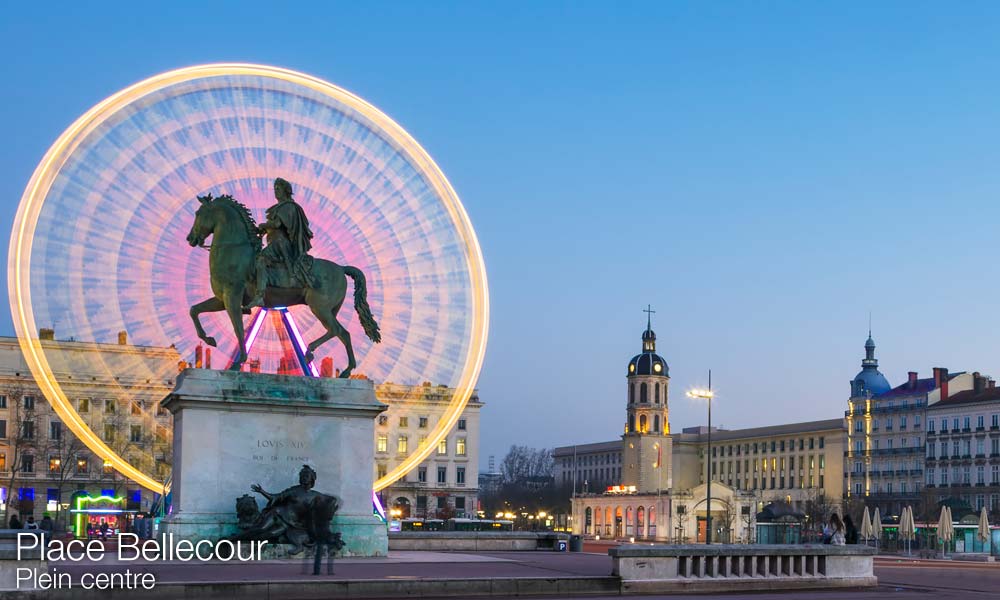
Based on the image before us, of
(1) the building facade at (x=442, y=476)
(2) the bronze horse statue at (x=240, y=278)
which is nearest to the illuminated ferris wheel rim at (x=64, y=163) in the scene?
(2) the bronze horse statue at (x=240, y=278)

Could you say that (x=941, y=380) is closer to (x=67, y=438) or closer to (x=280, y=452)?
(x=67, y=438)

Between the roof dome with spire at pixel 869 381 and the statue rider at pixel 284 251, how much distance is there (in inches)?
6293

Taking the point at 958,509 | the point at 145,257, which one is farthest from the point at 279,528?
the point at 958,509

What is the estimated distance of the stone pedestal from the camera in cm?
3391

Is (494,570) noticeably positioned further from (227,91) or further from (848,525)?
(227,91)

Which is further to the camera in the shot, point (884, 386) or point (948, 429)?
point (884, 386)

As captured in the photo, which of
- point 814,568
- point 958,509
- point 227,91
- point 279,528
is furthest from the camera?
point 958,509

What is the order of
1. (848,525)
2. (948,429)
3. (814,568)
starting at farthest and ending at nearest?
(948,429)
(848,525)
(814,568)

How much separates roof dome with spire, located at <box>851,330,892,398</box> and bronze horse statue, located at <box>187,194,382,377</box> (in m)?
159

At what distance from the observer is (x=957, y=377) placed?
517ft

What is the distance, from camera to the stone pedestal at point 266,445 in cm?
3391

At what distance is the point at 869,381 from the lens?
19225cm

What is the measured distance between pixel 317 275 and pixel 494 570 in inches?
381

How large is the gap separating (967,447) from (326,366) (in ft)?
391
